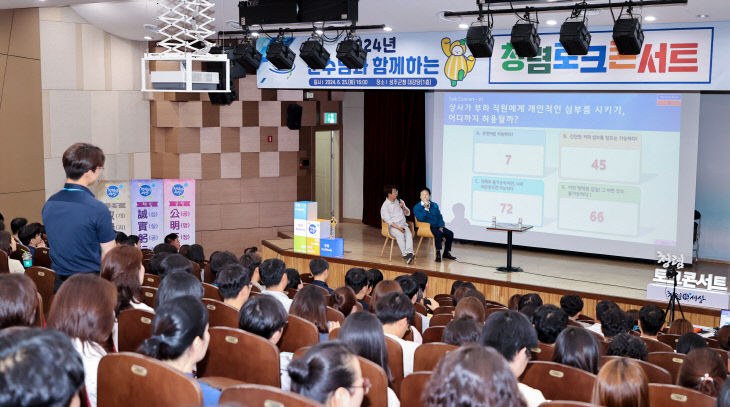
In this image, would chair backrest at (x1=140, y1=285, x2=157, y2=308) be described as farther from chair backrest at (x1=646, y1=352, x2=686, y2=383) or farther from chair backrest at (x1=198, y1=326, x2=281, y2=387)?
chair backrest at (x1=646, y1=352, x2=686, y2=383)

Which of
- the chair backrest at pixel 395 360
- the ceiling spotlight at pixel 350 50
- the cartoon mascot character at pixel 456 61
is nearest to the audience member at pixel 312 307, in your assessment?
the chair backrest at pixel 395 360

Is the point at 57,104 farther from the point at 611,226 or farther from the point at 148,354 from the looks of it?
the point at 148,354

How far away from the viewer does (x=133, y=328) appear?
10.4ft

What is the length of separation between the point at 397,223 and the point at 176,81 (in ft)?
14.7

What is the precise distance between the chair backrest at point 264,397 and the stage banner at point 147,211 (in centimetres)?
864

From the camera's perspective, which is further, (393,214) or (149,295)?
(393,214)

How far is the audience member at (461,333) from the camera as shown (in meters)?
3.38

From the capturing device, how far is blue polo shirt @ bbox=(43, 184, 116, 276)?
3488 mm

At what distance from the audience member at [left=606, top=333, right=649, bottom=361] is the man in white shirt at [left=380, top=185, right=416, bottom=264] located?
584cm

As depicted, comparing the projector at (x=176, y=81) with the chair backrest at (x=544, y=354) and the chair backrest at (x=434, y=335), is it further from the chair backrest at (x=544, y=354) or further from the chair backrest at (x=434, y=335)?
the chair backrest at (x=544, y=354)

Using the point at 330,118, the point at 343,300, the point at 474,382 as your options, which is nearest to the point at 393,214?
the point at 330,118

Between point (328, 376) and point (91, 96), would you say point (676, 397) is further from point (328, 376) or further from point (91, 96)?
point (91, 96)

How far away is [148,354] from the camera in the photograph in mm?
2363

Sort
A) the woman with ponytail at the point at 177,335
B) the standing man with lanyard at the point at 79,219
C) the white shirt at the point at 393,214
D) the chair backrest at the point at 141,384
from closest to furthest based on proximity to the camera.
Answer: the chair backrest at the point at 141,384
the woman with ponytail at the point at 177,335
the standing man with lanyard at the point at 79,219
the white shirt at the point at 393,214
